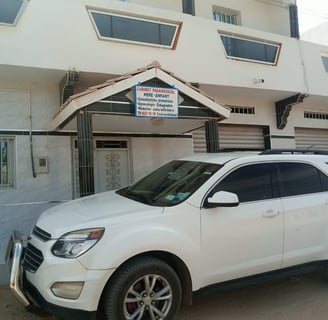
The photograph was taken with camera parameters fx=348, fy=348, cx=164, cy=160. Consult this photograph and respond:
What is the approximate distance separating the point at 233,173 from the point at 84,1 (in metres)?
5.43

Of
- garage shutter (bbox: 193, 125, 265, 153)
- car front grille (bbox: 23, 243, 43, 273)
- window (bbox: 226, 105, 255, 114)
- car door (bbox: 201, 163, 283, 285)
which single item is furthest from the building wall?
car door (bbox: 201, 163, 283, 285)

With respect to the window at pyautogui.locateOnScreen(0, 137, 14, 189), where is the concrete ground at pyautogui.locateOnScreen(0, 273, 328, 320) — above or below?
below

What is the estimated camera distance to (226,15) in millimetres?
11188

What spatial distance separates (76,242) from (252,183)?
2.07 m

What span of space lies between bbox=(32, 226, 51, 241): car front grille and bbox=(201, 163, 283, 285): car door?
1518 millimetres

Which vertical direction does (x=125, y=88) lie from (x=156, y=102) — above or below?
above

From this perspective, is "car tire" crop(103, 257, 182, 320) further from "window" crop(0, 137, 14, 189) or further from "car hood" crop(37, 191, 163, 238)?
"window" crop(0, 137, 14, 189)

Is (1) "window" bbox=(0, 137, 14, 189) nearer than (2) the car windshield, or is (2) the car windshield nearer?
(2) the car windshield

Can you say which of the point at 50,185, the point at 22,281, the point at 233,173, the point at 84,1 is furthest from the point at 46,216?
the point at 84,1

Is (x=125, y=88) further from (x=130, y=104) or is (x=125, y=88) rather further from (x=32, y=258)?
(x=32, y=258)

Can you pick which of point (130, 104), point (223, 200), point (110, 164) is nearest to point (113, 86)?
point (130, 104)

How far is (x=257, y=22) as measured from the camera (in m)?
11.4

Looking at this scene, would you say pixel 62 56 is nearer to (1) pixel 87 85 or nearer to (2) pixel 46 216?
(1) pixel 87 85

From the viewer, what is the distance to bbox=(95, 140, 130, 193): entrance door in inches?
334
